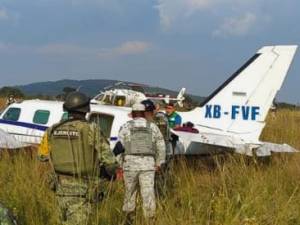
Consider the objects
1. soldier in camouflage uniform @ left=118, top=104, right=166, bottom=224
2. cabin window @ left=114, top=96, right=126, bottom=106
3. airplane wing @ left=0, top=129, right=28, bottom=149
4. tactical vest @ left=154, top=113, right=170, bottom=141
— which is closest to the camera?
soldier in camouflage uniform @ left=118, top=104, right=166, bottom=224

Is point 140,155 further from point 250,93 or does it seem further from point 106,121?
point 250,93

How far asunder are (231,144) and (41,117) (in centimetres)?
448

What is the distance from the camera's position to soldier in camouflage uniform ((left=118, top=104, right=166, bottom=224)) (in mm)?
7480

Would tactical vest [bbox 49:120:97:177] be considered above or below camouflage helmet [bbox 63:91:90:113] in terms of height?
below

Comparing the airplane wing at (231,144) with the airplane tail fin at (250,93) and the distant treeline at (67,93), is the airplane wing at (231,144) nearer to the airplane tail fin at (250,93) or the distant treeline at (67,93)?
the airplane tail fin at (250,93)

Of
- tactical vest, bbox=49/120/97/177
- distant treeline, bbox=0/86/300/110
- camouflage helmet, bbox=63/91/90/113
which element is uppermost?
camouflage helmet, bbox=63/91/90/113

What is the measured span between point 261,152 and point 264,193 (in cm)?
412

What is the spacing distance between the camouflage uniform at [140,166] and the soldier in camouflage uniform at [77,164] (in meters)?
1.92

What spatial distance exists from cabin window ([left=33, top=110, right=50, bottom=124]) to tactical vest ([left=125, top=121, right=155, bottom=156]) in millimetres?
5292

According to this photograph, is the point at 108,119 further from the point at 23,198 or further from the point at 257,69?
the point at 23,198

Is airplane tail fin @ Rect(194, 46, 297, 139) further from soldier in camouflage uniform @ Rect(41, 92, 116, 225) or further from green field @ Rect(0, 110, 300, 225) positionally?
soldier in camouflage uniform @ Rect(41, 92, 116, 225)

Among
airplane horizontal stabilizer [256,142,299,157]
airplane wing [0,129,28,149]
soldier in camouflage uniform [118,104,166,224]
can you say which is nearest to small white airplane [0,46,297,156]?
airplane horizontal stabilizer [256,142,299,157]

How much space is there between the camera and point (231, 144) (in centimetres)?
1091

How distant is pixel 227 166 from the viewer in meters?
8.92
